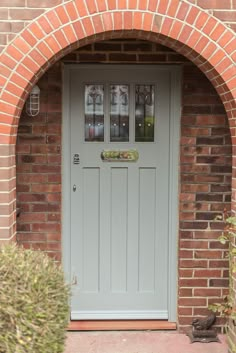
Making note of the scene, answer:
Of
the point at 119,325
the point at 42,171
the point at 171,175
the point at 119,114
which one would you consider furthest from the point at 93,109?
the point at 119,325

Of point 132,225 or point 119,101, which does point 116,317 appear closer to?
point 132,225

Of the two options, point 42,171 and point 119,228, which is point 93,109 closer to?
point 42,171

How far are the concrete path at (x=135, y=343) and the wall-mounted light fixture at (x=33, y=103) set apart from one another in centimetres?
207

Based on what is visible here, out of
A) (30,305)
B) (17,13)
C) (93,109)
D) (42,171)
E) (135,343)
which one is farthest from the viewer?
(93,109)

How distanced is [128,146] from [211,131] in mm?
771

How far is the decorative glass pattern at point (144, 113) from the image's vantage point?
15.2 ft

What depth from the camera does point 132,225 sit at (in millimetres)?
4695

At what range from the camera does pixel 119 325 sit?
4.67 m

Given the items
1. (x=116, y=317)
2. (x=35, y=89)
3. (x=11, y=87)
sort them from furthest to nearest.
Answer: (x=116, y=317), (x=35, y=89), (x=11, y=87)

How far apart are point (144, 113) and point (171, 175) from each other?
24.8 inches

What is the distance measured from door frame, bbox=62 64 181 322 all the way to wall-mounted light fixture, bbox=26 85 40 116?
237mm

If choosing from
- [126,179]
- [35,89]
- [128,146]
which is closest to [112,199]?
[126,179]

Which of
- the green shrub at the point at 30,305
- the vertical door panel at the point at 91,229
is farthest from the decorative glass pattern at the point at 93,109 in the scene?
the green shrub at the point at 30,305

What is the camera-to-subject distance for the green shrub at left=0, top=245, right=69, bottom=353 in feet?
9.10
